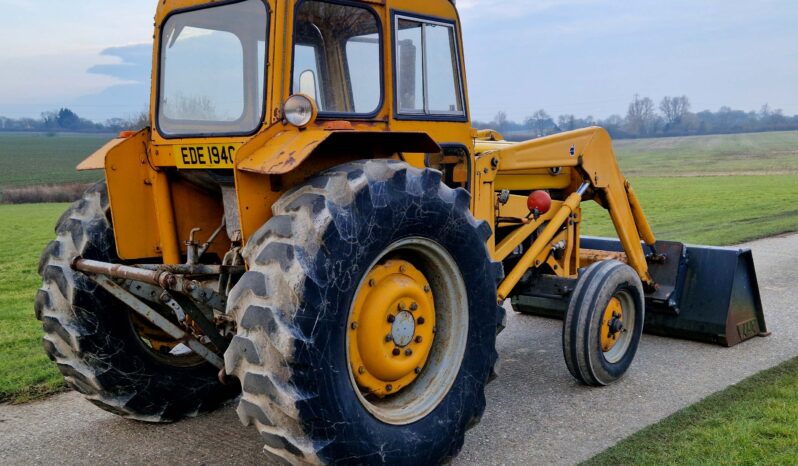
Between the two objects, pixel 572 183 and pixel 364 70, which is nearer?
pixel 364 70

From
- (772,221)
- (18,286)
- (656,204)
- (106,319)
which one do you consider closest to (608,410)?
(106,319)

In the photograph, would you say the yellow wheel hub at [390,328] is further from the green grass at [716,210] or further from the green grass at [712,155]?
the green grass at [712,155]

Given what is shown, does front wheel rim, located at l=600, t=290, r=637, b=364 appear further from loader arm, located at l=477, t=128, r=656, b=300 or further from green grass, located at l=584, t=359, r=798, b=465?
green grass, located at l=584, t=359, r=798, b=465

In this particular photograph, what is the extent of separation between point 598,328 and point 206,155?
10.6ft

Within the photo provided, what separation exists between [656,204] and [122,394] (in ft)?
64.9

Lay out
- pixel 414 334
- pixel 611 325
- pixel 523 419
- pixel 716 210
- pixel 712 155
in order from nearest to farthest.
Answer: pixel 414 334 → pixel 523 419 → pixel 611 325 → pixel 716 210 → pixel 712 155

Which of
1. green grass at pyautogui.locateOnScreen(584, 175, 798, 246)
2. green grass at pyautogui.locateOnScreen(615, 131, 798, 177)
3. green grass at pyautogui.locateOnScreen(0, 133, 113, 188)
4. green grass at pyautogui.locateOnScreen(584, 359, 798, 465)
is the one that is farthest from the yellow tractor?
green grass at pyautogui.locateOnScreen(615, 131, 798, 177)

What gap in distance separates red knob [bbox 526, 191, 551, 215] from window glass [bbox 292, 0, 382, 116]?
2003 mm

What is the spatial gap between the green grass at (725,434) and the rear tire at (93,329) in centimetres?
293

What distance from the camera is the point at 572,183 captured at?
22.6ft

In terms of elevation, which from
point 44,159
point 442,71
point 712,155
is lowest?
point 712,155

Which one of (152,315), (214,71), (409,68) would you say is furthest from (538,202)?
(152,315)

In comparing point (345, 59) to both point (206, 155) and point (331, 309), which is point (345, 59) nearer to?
point (206, 155)

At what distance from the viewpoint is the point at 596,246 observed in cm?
812
